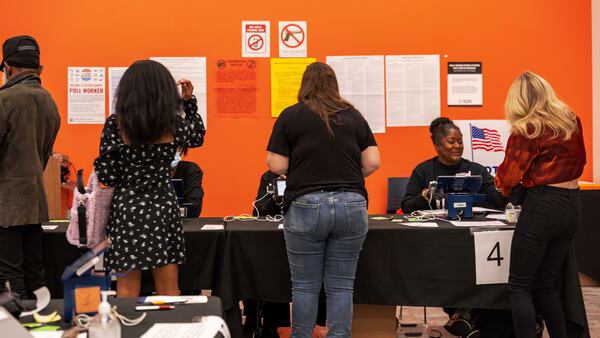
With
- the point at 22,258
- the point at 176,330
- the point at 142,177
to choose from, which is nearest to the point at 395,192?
the point at 142,177

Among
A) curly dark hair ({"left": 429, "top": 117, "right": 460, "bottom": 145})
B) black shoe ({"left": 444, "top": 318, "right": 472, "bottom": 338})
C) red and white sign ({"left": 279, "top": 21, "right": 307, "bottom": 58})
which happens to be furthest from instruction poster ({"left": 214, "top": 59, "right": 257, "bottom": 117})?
black shoe ({"left": 444, "top": 318, "right": 472, "bottom": 338})

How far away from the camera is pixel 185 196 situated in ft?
12.2

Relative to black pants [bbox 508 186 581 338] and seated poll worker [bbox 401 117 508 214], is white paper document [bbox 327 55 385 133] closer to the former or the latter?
seated poll worker [bbox 401 117 508 214]

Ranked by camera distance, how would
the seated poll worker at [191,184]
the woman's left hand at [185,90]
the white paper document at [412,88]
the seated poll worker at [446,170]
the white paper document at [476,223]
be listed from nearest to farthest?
the woman's left hand at [185,90], the white paper document at [476,223], the seated poll worker at [191,184], the seated poll worker at [446,170], the white paper document at [412,88]

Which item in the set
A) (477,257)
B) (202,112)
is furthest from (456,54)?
(477,257)

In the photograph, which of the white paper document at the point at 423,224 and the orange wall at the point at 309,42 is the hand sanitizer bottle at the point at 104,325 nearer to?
the white paper document at the point at 423,224

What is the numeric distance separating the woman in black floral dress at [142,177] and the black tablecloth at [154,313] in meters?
0.62

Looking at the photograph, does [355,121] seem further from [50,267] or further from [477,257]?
[50,267]

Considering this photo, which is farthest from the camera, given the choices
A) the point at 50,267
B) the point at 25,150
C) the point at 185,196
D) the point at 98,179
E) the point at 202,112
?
the point at 202,112

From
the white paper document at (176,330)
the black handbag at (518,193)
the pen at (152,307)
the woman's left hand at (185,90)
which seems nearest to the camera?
the white paper document at (176,330)

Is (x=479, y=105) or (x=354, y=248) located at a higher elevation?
(x=479, y=105)

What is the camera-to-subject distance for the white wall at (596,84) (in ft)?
16.3

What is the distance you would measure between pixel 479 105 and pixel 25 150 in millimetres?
3489

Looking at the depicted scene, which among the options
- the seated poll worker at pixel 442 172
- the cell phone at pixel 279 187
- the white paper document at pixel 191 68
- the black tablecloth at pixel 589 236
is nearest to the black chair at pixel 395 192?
the seated poll worker at pixel 442 172
